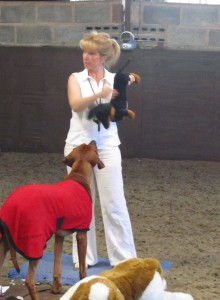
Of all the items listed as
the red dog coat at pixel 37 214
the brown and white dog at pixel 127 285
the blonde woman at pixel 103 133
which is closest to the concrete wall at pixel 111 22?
the blonde woman at pixel 103 133

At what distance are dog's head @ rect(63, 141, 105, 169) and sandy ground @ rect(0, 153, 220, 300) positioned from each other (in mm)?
901

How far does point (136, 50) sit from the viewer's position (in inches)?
324

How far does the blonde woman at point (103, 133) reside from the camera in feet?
13.2

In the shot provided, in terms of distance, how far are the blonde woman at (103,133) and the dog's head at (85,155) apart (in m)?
0.22

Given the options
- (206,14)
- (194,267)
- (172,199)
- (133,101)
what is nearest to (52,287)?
(194,267)

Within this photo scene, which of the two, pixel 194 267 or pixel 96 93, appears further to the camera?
pixel 194 267

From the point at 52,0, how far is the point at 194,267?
530cm

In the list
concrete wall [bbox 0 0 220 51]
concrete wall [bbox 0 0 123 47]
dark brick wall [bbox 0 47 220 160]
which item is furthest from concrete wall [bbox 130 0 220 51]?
concrete wall [bbox 0 0 123 47]

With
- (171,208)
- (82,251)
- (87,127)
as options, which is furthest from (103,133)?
(171,208)

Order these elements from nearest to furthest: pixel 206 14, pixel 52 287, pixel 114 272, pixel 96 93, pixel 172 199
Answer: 1. pixel 114 272
2. pixel 52 287
3. pixel 96 93
4. pixel 172 199
5. pixel 206 14

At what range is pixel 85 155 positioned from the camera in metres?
3.81

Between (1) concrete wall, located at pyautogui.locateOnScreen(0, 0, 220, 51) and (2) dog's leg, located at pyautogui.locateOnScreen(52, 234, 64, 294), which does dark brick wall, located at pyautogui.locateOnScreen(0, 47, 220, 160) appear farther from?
(2) dog's leg, located at pyautogui.locateOnScreen(52, 234, 64, 294)

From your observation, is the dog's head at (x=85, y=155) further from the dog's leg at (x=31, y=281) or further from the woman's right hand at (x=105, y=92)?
the dog's leg at (x=31, y=281)

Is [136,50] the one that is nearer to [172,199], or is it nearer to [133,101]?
[133,101]
